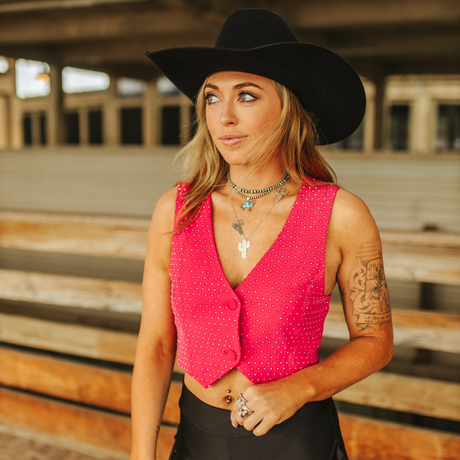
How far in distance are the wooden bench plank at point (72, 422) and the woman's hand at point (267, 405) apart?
1695 mm

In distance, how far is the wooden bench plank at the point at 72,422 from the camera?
2609 millimetres

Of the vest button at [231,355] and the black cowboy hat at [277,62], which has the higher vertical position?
the black cowboy hat at [277,62]

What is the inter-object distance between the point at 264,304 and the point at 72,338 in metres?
2.05

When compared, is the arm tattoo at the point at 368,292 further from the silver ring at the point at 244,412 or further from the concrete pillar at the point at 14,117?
the concrete pillar at the point at 14,117

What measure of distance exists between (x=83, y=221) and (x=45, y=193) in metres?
6.41

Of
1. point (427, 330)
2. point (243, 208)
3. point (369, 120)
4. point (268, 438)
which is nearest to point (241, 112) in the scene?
point (243, 208)

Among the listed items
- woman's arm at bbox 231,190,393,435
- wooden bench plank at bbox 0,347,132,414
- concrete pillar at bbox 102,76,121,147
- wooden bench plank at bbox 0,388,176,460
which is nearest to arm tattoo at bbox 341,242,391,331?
woman's arm at bbox 231,190,393,435

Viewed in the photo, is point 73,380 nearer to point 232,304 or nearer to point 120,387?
point 120,387

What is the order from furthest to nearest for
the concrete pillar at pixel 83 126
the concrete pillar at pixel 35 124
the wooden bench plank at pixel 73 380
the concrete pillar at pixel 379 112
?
1. the concrete pillar at pixel 35 124
2. the concrete pillar at pixel 83 126
3. the concrete pillar at pixel 379 112
4. the wooden bench plank at pixel 73 380

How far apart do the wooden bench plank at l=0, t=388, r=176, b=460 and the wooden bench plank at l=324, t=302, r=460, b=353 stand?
1.28 m

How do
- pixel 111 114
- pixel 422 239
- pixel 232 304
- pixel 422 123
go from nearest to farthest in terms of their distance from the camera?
pixel 232 304, pixel 422 239, pixel 422 123, pixel 111 114

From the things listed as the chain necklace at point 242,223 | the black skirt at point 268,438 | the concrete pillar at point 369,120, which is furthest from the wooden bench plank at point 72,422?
the concrete pillar at point 369,120

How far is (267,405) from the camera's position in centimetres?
97

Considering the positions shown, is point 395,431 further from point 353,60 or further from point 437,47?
point 353,60
